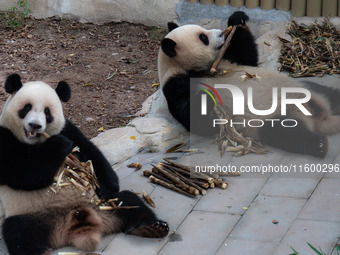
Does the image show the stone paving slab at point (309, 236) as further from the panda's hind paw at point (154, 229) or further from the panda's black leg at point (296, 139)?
the panda's black leg at point (296, 139)

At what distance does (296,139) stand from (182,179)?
107 cm

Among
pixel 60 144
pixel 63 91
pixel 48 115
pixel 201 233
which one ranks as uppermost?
pixel 63 91

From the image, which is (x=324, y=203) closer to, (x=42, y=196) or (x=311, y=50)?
(x=42, y=196)

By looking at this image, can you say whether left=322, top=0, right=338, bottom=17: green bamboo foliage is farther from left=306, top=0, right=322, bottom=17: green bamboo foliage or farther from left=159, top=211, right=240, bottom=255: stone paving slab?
left=159, top=211, right=240, bottom=255: stone paving slab

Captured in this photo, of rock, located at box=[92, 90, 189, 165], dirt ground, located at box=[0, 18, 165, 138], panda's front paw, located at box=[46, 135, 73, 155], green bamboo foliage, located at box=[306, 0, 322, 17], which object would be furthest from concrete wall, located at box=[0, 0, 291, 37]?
panda's front paw, located at box=[46, 135, 73, 155]

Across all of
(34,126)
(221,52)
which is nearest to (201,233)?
(34,126)

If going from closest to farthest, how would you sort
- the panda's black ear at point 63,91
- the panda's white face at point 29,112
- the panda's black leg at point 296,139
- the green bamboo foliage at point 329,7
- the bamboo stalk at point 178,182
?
1. the panda's white face at point 29,112
2. the panda's black ear at point 63,91
3. the bamboo stalk at point 178,182
4. the panda's black leg at point 296,139
5. the green bamboo foliage at point 329,7

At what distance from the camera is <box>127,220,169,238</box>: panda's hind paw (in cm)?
442

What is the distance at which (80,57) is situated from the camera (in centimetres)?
764

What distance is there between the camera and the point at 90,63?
7504mm

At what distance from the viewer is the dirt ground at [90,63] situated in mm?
6590

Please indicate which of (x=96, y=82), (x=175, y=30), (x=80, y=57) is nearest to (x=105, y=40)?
(x=80, y=57)

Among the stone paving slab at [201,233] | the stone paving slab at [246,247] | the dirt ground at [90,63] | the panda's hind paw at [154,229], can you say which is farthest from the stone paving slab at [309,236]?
the dirt ground at [90,63]

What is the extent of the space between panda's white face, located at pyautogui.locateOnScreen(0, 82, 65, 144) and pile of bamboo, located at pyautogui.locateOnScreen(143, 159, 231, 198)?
108 cm
